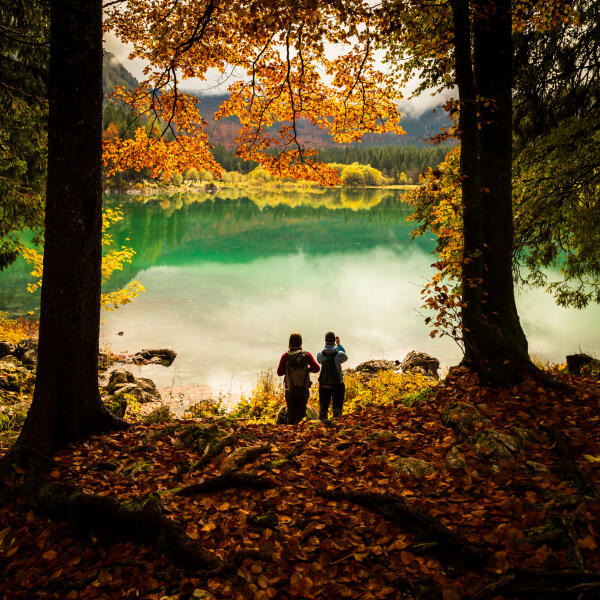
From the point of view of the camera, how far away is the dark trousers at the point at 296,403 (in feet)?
25.3

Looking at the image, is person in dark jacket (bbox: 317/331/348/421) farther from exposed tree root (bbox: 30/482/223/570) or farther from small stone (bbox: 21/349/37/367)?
small stone (bbox: 21/349/37/367)

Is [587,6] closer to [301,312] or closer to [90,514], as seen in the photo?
[90,514]

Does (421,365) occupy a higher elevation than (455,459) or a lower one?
lower

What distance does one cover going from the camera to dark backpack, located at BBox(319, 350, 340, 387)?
26.5 feet

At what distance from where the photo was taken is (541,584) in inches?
107

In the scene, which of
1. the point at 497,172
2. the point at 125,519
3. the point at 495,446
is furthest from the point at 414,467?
the point at 497,172

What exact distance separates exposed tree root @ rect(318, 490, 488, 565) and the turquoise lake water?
8.36 meters

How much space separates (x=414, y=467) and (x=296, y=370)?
11.3 feet

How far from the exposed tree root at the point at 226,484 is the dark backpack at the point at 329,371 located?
3.91 m

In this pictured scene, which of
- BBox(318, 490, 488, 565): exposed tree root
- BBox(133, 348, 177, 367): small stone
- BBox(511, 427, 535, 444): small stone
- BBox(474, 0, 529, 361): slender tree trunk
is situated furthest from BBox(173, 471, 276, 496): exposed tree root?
BBox(133, 348, 177, 367): small stone

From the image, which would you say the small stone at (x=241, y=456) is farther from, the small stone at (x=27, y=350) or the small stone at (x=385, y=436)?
the small stone at (x=27, y=350)

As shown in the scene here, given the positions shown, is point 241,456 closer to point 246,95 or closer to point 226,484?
point 226,484

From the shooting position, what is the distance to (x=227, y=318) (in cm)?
1959

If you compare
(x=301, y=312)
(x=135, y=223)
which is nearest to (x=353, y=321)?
(x=301, y=312)
